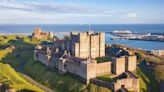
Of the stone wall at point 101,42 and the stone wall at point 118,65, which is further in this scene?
the stone wall at point 101,42

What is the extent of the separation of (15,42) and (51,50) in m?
35.1

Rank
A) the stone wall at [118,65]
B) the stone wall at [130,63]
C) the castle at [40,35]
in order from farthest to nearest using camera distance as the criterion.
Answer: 1. the castle at [40,35]
2. the stone wall at [130,63]
3. the stone wall at [118,65]

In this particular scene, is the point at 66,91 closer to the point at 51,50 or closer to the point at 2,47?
the point at 51,50

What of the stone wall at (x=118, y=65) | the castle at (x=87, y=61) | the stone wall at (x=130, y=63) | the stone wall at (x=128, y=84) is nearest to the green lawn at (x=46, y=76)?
the castle at (x=87, y=61)

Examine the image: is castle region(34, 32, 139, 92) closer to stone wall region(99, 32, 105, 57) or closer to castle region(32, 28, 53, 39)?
stone wall region(99, 32, 105, 57)

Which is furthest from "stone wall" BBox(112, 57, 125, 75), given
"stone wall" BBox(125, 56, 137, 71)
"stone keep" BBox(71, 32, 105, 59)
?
"stone keep" BBox(71, 32, 105, 59)

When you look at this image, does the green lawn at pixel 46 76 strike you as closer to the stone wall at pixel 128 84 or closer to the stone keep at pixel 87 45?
the stone wall at pixel 128 84

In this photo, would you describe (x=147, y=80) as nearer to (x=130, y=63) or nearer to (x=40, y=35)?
(x=130, y=63)

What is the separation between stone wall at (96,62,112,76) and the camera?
53031mm

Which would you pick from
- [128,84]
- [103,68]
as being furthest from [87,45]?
[128,84]

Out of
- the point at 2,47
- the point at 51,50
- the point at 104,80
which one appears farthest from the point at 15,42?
the point at 104,80

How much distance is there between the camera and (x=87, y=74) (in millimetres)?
50875

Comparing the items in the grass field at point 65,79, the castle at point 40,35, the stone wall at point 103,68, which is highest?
the castle at point 40,35

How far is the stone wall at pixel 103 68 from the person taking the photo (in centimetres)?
5303
